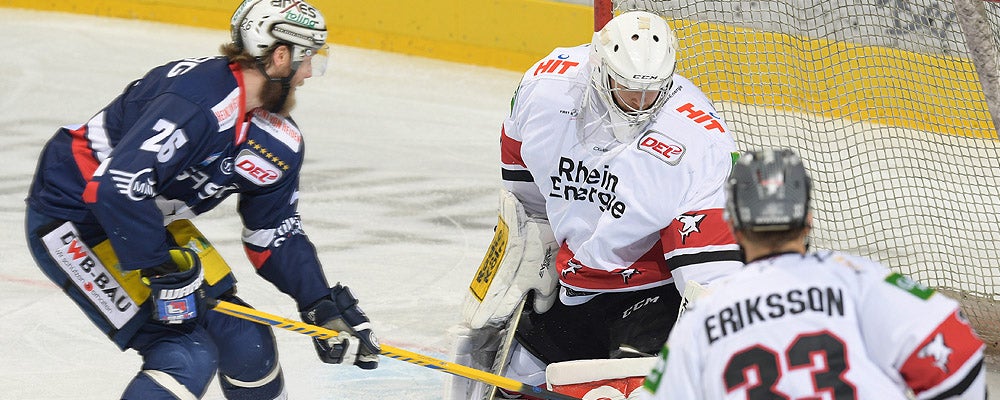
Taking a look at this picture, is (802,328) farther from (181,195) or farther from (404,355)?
(181,195)

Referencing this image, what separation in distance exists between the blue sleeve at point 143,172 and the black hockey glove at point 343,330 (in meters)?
0.54

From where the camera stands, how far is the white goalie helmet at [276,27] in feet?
9.65

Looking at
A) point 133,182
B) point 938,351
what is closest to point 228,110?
point 133,182

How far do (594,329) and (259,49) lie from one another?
1.11m

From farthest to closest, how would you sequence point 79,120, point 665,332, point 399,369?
point 79,120, point 399,369, point 665,332

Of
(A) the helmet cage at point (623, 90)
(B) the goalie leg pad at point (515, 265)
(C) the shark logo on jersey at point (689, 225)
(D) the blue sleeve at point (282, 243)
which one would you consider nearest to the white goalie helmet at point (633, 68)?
(A) the helmet cage at point (623, 90)

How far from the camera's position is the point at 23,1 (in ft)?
29.7

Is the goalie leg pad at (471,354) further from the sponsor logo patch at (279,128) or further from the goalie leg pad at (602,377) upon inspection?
the sponsor logo patch at (279,128)

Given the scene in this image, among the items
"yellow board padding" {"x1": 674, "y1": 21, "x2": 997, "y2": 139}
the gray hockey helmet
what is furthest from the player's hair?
"yellow board padding" {"x1": 674, "y1": 21, "x2": 997, "y2": 139}

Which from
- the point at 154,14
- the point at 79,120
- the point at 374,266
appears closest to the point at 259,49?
the point at 374,266

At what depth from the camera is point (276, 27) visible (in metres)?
2.95

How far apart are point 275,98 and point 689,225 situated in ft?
3.10

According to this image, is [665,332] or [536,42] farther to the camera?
[536,42]

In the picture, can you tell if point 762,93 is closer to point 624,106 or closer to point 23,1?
point 624,106
